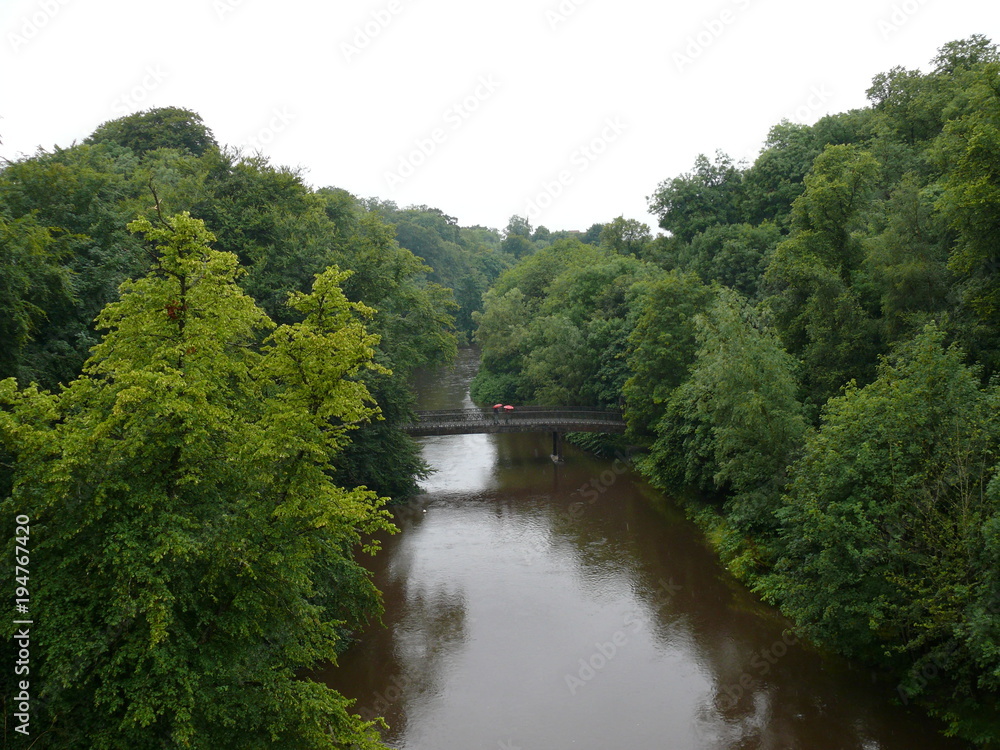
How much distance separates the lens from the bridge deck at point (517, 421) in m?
35.4

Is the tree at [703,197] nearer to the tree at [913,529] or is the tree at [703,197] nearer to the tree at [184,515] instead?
the tree at [913,529]

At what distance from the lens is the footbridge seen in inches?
1394

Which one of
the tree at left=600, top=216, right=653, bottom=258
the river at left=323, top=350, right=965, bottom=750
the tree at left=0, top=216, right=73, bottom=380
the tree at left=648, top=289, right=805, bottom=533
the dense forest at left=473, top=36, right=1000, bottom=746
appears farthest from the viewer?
the tree at left=600, top=216, right=653, bottom=258

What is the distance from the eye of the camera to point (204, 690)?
9156 mm

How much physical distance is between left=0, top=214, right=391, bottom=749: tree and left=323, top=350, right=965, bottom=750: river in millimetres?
7313

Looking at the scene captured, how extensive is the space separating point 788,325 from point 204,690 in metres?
24.6

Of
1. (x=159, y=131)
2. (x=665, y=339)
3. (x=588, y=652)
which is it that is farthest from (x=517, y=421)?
(x=159, y=131)

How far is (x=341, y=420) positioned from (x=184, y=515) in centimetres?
1061

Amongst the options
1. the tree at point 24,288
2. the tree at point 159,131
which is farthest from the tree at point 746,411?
the tree at point 159,131

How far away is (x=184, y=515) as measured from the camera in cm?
941

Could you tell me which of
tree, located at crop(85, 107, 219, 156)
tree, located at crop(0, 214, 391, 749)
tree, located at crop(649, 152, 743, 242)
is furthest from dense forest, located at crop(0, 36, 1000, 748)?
tree, located at crop(85, 107, 219, 156)

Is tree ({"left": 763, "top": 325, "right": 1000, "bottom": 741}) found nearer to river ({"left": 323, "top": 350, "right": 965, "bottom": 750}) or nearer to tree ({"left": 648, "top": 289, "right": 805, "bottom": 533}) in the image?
river ({"left": 323, "top": 350, "right": 965, "bottom": 750})

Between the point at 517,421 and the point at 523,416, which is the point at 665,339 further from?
the point at 517,421

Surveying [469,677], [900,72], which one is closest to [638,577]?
[469,677]
